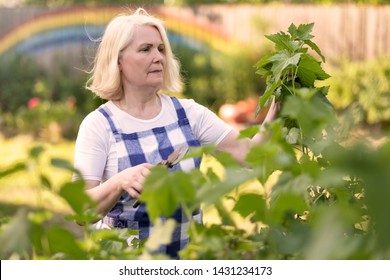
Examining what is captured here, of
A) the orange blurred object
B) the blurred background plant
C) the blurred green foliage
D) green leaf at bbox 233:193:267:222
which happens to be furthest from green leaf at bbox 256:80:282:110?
the orange blurred object

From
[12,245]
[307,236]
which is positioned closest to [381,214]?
[307,236]

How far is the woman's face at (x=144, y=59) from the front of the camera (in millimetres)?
2340

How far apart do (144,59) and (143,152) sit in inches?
12.8

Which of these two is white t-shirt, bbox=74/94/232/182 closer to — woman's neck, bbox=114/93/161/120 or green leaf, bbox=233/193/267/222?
woman's neck, bbox=114/93/161/120

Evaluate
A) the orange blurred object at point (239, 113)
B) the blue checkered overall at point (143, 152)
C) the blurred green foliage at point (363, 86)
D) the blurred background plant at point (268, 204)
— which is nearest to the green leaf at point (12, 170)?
the blurred background plant at point (268, 204)

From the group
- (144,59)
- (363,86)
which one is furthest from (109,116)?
(363,86)

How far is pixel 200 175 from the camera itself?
2.68ft

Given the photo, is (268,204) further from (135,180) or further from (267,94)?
(135,180)

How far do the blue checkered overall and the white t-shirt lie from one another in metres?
0.02

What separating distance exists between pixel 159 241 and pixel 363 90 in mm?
10039

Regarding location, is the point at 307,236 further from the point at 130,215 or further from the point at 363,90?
the point at 363,90

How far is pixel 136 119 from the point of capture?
2258 mm

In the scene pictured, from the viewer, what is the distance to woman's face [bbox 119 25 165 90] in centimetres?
234

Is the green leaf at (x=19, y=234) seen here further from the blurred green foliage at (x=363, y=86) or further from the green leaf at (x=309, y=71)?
the blurred green foliage at (x=363, y=86)
